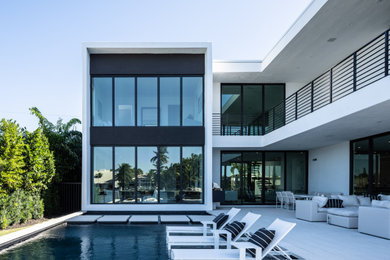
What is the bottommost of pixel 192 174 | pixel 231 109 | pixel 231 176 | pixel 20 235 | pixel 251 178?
pixel 20 235

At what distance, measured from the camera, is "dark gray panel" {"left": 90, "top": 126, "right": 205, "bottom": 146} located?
1360 cm

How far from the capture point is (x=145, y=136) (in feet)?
44.7

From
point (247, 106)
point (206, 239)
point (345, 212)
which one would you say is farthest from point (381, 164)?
point (206, 239)

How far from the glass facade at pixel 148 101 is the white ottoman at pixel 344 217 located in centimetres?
624

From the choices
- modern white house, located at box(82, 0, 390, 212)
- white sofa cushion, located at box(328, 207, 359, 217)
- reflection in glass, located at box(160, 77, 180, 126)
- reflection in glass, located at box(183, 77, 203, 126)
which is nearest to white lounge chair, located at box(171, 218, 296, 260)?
white sofa cushion, located at box(328, 207, 359, 217)

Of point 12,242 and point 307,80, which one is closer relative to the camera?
point 12,242

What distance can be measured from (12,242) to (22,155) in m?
3.83

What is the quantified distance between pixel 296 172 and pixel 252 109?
3.89m

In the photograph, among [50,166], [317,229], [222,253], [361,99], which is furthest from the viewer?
[50,166]

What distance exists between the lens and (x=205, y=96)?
541 inches

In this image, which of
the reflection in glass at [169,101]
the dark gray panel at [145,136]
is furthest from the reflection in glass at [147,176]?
the reflection in glass at [169,101]

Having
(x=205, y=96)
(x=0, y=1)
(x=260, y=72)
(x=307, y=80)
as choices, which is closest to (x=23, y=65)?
(x=0, y=1)

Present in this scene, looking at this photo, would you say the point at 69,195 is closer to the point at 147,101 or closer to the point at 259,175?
the point at 147,101

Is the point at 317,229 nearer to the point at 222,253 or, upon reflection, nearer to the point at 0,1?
the point at 222,253
